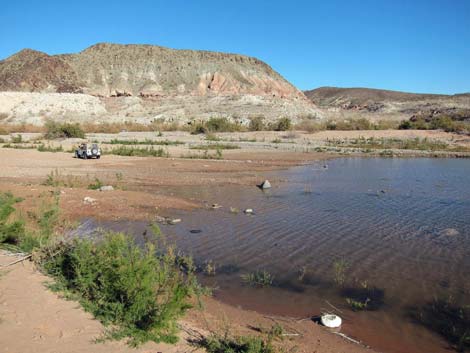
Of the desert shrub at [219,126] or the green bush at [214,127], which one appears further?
the desert shrub at [219,126]

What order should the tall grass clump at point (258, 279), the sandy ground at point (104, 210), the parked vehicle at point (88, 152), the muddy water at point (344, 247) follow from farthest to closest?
1. the parked vehicle at point (88, 152)
2. the tall grass clump at point (258, 279)
3. the muddy water at point (344, 247)
4. the sandy ground at point (104, 210)

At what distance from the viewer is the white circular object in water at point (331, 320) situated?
5457 mm

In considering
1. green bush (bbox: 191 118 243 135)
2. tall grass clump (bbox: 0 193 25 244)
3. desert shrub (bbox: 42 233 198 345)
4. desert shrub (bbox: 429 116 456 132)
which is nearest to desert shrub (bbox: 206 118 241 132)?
green bush (bbox: 191 118 243 135)

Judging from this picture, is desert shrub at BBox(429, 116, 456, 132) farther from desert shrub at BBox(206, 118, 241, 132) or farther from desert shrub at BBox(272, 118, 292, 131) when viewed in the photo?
desert shrub at BBox(206, 118, 241, 132)

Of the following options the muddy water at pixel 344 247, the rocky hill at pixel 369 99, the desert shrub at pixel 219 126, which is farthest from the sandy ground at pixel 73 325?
the rocky hill at pixel 369 99

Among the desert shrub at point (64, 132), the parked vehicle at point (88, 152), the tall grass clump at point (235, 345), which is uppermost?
the desert shrub at point (64, 132)

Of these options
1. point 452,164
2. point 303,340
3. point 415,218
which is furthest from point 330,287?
point 452,164

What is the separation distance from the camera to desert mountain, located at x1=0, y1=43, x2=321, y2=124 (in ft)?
190

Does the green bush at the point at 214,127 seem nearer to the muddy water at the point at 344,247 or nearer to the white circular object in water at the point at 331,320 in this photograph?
the muddy water at the point at 344,247

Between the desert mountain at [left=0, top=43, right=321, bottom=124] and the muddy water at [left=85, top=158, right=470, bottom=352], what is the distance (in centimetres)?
4299

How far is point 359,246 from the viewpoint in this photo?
8820mm

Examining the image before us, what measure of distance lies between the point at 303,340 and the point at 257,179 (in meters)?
12.9

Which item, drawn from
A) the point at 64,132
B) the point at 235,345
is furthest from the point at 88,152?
the point at 235,345

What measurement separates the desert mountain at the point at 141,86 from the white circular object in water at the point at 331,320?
2006 inches
